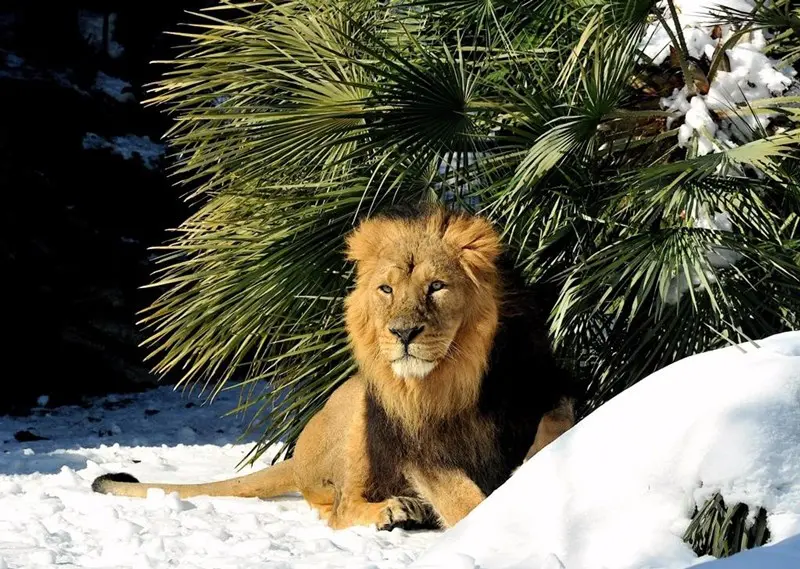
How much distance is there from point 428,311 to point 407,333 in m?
0.11

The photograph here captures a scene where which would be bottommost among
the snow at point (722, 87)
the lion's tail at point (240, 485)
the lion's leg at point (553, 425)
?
the lion's tail at point (240, 485)

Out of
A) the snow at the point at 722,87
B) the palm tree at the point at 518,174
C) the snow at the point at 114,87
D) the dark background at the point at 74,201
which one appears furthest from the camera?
the snow at the point at 114,87

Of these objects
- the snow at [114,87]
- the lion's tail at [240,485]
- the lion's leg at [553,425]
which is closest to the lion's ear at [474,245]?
the lion's leg at [553,425]

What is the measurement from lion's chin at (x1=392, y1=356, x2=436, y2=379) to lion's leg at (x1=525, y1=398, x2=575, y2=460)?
0.47 meters

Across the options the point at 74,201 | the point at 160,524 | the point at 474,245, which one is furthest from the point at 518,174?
the point at 74,201

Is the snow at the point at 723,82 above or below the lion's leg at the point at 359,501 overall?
above

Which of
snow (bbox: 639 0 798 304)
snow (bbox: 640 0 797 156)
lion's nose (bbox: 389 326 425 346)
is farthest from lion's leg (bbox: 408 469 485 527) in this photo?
snow (bbox: 640 0 797 156)

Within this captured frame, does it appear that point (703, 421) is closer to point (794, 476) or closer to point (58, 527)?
point (794, 476)

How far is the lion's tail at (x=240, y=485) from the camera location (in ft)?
16.8

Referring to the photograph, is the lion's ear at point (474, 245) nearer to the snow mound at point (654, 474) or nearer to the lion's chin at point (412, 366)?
the lion's chin at point (412, 366)

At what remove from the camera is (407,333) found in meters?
4.07

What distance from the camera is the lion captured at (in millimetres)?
4164

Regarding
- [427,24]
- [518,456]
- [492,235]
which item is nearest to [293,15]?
[427,24]

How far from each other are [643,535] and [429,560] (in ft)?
1.91
